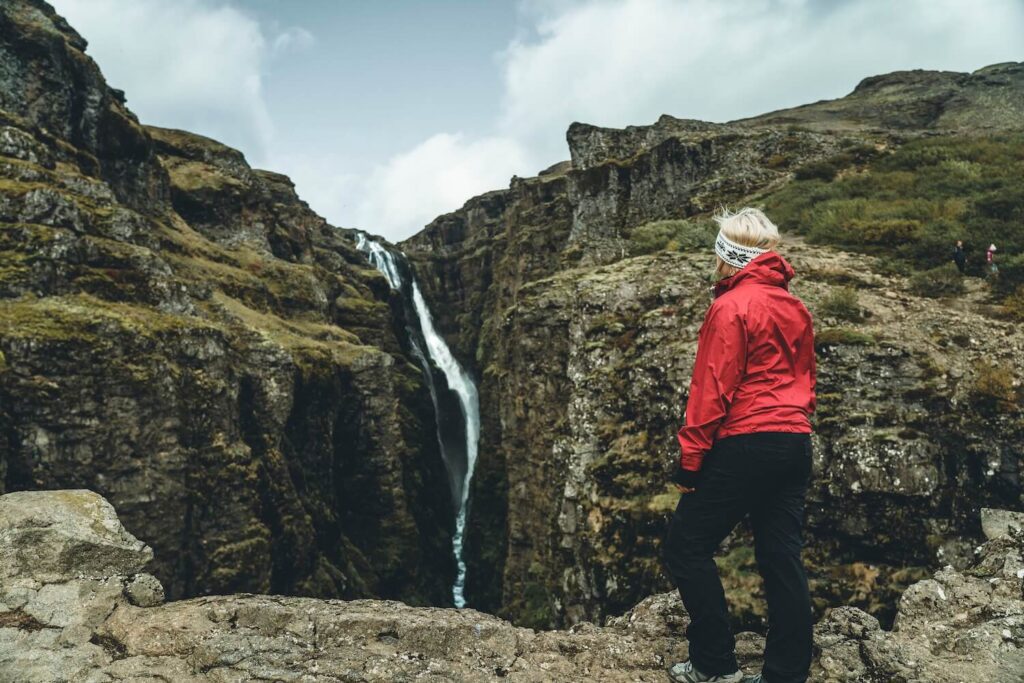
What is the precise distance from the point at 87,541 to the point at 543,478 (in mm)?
17432

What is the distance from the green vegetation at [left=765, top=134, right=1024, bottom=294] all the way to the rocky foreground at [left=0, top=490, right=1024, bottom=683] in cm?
1052

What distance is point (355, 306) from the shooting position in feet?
191

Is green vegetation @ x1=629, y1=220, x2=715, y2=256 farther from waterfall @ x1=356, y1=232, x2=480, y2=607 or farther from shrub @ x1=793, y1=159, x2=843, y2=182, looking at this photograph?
waterfall @ x1=356, y1=232, x2=480, y2=607

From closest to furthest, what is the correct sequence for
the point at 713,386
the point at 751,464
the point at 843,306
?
the point at 751,464 < the point at 713,386 < the point at 843,306

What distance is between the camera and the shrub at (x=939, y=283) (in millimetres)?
13125

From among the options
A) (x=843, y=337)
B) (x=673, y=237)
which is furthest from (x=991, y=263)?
(x=673, y=237)

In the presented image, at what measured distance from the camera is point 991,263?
13.4m

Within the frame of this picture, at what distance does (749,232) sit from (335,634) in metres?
5.15

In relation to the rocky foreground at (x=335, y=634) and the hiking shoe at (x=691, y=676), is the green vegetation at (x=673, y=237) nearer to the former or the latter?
the rocky foreground at (x=335, y=634)

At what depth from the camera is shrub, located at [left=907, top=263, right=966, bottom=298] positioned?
13125 mm

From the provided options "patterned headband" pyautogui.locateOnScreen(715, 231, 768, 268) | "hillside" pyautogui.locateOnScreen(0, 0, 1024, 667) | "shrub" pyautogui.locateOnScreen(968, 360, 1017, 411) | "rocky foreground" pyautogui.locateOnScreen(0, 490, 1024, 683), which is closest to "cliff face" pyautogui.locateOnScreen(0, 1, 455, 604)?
"hillside" pyautogui.locateOnScreen(0, 0, 1024, 667)

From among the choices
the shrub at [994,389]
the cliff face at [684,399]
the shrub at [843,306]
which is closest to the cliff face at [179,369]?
the cliff face at [684,399]

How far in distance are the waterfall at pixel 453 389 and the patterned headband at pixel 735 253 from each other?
4966 cm

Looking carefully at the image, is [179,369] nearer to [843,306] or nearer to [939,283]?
[843,306]
